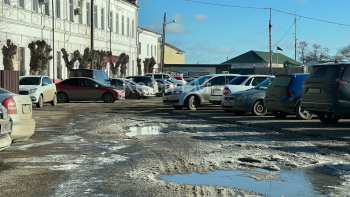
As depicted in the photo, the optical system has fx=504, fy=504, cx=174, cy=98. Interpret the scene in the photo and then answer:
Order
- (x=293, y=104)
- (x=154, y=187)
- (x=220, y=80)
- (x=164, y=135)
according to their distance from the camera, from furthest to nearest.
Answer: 1. (x=220, y=80)
2. (x=293, y=104)
3. (x=164, y=135)
4. (x=154, y=187)

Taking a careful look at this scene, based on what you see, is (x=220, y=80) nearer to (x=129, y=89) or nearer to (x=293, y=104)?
(x=293, y=104)

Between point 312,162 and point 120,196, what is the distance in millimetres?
3773

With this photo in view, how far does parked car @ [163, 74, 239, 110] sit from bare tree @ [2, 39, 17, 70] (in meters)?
13.0

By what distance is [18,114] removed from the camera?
30.1 feet

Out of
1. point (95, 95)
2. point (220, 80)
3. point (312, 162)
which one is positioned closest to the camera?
point (312, 162)

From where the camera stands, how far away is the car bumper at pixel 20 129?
29.5ft

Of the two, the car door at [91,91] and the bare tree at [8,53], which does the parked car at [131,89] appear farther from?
the bare tree at [8,53]

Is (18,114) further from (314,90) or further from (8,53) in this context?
(8,53)

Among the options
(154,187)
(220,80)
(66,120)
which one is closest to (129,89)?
(220,80)

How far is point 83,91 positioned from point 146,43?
42.9 metres

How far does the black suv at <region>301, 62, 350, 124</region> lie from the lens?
43.9ft

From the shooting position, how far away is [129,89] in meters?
33.7

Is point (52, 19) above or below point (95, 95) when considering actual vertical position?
above

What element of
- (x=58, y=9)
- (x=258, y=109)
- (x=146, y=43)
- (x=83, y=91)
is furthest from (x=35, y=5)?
(x=146, y=43)
